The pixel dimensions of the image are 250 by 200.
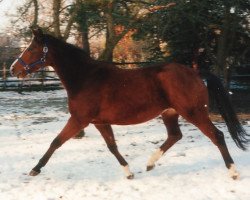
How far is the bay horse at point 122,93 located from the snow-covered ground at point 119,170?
28cm

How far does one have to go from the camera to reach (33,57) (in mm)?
5531

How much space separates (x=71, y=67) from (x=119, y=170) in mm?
1673

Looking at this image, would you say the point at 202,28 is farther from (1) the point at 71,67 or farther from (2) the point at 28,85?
(2) the point at 28,85

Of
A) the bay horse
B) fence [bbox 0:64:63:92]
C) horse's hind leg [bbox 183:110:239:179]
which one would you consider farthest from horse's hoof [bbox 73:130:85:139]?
fence [bbox 0:64:63:92]

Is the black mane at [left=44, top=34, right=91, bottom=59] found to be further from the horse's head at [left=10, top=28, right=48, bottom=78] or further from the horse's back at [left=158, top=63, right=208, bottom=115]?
the horse's back at [left=158, top=63, right=208, bottom=115]

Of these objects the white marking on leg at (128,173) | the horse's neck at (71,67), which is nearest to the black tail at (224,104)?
the white marking on leg at (128,173)

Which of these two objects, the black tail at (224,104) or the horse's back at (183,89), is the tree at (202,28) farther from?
the horse's back at (183,89)

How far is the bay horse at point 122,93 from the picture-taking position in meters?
5.06

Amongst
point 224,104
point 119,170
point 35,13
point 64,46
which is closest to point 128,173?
point 119,170

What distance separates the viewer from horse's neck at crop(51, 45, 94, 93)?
5430mm

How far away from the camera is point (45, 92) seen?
72.8ft

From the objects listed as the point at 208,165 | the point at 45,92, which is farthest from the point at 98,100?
the point at 45,92

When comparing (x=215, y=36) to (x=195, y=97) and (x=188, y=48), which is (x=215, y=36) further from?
(x=195, y=97)

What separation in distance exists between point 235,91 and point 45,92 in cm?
1075
